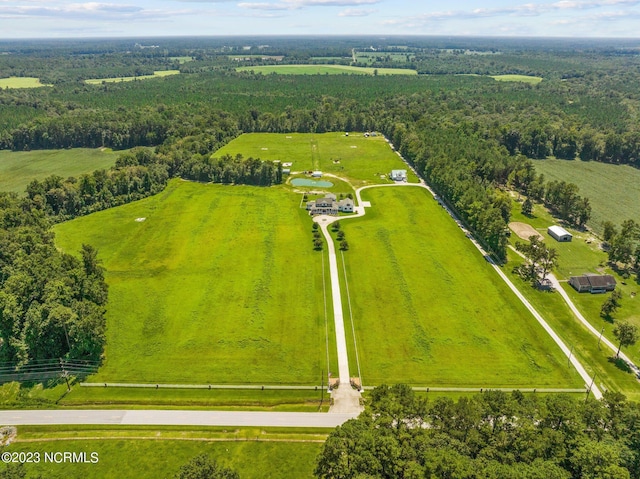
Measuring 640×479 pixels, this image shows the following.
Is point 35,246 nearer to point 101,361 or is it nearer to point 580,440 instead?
point 101,361

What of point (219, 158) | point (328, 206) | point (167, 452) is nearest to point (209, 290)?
Answer: point (167, 452)

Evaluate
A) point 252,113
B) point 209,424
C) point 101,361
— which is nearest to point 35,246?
point 101,361

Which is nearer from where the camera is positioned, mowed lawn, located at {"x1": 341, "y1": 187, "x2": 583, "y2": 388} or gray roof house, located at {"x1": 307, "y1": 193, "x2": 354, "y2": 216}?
mowed lawn, located at {"x1": 341, "y1": 187, "x2": 583, "y2": 388}

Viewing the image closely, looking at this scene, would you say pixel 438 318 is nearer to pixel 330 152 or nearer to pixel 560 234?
pixel 560 234

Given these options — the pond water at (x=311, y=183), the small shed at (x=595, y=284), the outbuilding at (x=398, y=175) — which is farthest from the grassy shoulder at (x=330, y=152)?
the small shed at (x=595, y=284)

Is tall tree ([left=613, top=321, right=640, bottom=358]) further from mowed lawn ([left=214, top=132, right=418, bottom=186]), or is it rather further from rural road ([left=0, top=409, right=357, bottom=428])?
mowed lawn ([left=214, top=132, right=418, bottom=186])

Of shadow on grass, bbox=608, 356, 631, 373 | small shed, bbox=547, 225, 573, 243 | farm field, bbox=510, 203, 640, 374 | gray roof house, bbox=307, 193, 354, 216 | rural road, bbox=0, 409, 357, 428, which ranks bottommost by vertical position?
shadow on grass, bbox=608, 356, 631, 373

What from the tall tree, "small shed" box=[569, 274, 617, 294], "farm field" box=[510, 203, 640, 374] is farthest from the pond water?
the tall tree
